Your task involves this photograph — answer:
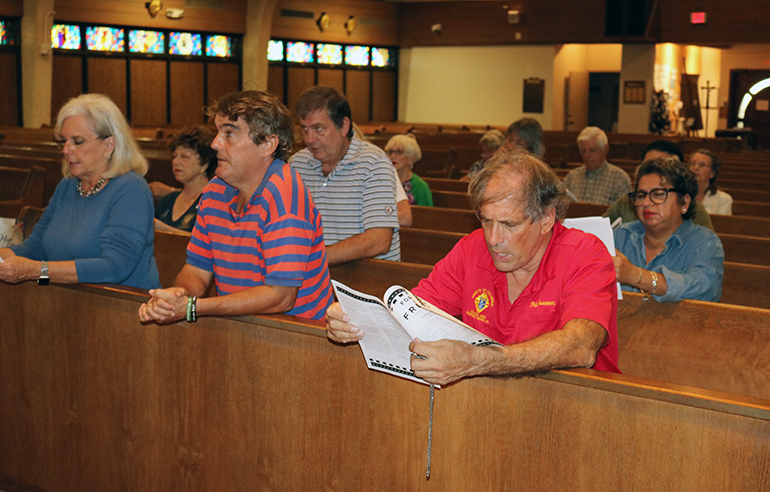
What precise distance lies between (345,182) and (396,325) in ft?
5.40

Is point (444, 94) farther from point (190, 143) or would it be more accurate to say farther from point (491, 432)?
point (491, 432)

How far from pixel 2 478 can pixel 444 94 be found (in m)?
17.9

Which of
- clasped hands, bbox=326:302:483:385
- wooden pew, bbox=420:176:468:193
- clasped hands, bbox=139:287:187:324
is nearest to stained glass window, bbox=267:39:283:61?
wooden pew, bbox=420:176:468:193

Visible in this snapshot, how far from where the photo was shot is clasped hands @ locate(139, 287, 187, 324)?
7.14ft

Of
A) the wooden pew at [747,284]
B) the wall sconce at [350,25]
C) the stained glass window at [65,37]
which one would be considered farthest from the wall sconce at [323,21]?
the wooden pew at [747,284]

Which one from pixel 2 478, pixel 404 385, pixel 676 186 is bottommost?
pixel 2 478

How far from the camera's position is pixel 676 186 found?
9.68 ft

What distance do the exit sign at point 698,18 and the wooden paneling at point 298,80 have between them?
801 centimetres

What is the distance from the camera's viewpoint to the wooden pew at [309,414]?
172 cm

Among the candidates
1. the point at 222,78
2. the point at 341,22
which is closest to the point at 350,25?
the point at 341,22

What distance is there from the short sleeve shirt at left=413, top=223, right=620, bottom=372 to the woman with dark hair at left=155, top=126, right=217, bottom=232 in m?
2.18

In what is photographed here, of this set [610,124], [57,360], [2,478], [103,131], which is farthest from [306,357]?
[610,124]

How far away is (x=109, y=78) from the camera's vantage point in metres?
15.2

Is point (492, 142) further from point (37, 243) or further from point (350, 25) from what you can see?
point (350, 25)
